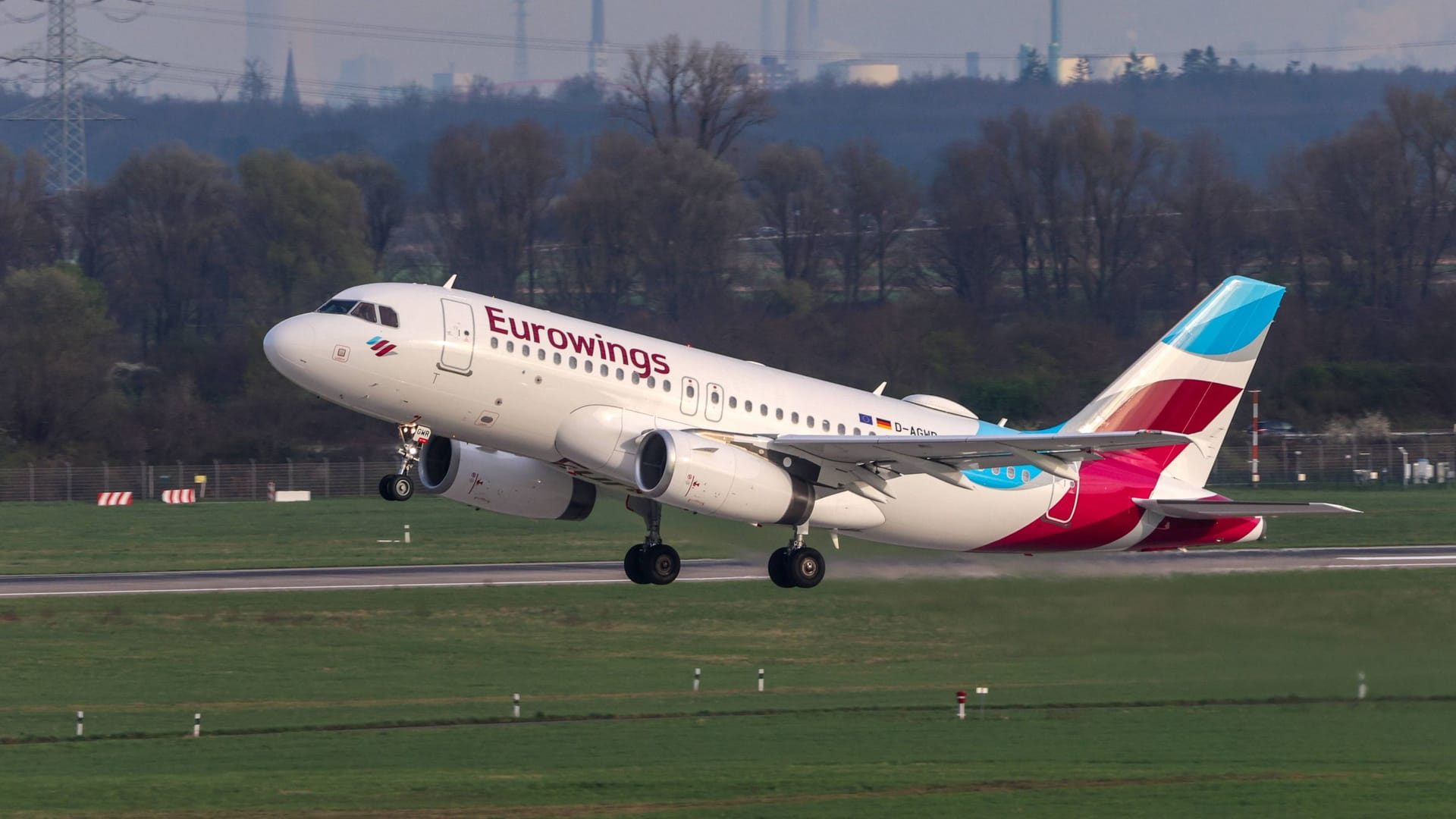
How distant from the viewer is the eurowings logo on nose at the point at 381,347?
34666 millimetres

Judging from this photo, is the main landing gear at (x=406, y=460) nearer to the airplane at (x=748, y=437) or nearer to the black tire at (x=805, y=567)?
the airplane at (x=748, y=437)

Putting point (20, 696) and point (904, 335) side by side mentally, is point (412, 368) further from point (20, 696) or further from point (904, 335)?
point (904, 335)

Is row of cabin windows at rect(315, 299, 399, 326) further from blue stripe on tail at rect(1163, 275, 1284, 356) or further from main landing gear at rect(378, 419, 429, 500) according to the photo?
blue stripe on tail at rect(1163, 275, 1284, 356)

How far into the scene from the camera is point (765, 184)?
123188 millimetres

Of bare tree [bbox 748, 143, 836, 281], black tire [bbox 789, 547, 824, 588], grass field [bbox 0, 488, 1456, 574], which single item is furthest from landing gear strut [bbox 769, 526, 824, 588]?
bare tree [bbox 748, 143, 836, 281]

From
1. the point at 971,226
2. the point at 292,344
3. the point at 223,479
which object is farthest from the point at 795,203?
the point at 292,344

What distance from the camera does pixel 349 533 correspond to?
252 ft

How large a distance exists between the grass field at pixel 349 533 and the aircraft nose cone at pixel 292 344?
28514mm

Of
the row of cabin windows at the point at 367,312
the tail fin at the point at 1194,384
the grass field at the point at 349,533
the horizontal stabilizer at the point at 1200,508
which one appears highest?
the row of cabin windows at the point at 367,312

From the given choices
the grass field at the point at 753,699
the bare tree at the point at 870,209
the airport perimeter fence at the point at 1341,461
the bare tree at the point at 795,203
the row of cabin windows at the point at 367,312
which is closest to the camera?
the row of cabin windows at the point at 367,312

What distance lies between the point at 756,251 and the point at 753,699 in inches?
2724

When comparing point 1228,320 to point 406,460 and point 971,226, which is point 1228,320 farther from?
point 971,226

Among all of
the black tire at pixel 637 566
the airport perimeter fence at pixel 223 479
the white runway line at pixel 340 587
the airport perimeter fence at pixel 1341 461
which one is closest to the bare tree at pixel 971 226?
→ the airport perimeter fence at pixel 1341 461

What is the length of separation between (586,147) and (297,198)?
30.7 m
